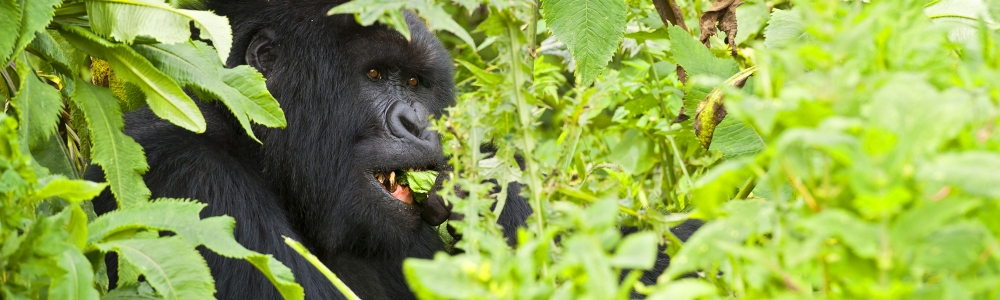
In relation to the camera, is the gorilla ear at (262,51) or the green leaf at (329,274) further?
the gorilla ear at (262,51)

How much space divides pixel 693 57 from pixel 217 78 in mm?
1298

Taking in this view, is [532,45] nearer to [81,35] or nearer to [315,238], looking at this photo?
[315,238]

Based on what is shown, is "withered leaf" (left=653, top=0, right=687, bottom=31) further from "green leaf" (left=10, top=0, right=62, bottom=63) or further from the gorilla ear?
"green leaf" (left=10, top=0, right=62, bottom=63)

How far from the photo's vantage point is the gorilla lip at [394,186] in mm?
2724

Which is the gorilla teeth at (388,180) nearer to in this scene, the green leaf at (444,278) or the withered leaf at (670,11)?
the withered leaf at (670,11)

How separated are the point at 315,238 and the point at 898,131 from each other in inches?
83.4

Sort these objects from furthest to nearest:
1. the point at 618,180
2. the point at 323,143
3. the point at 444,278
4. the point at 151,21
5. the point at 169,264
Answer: the point at 323,143
the point at 151,21
the point at 618,180
the point at 169,264
the point at 444,278

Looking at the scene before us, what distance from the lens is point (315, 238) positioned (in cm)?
274

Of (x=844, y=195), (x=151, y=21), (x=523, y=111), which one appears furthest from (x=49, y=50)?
(x=844, y=195)

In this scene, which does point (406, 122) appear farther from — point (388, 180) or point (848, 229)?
point (848, 229)

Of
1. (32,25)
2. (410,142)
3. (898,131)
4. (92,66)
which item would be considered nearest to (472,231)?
(898,131)

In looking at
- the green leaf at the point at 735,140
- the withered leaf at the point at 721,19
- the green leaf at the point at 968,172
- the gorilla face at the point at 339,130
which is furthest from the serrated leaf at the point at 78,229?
the withered leaf at the point at 721,19

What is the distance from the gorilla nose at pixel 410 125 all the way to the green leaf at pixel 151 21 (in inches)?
33.7

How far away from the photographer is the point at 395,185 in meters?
2.75
